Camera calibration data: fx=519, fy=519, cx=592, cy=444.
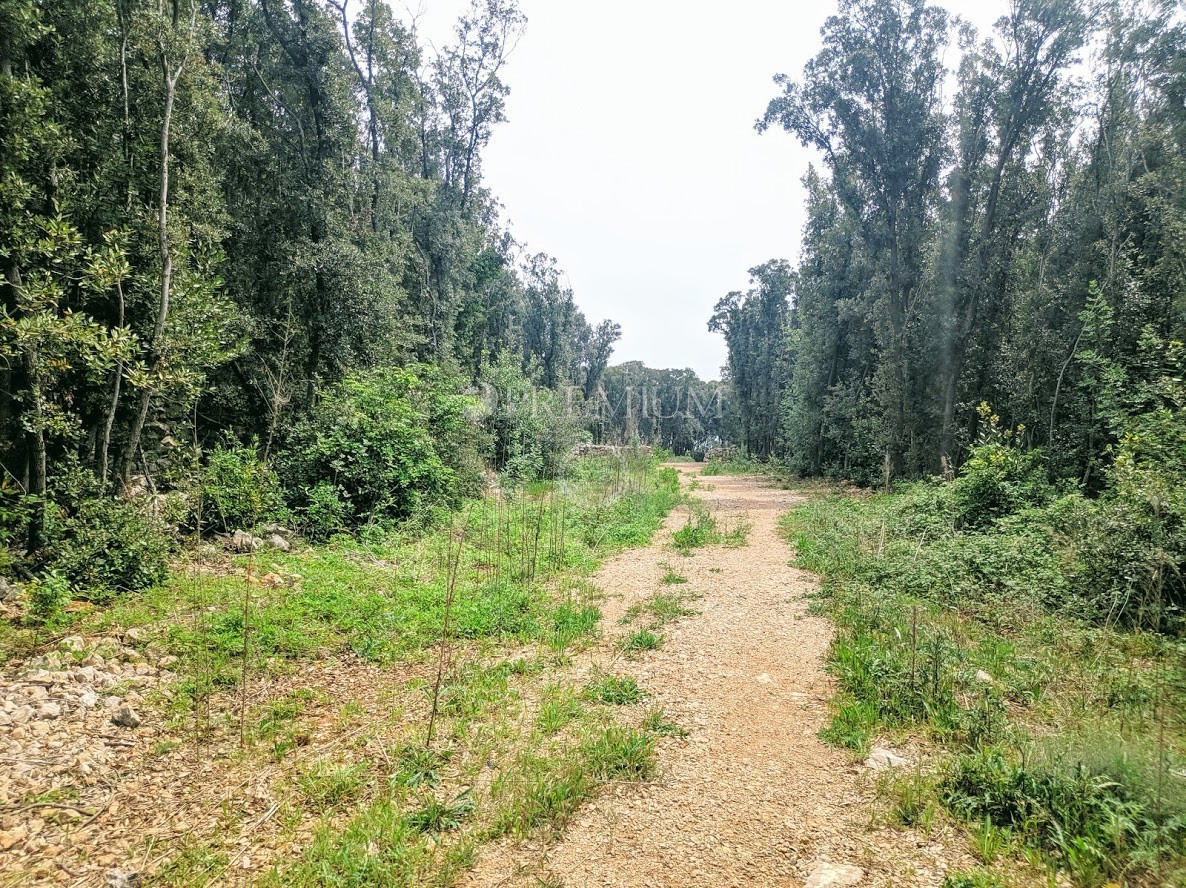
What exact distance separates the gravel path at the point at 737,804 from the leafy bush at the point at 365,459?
607 cm

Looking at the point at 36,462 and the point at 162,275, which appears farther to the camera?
the point at 162,275

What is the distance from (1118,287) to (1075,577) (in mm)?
11867

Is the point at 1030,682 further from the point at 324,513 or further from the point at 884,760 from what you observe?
the point at 324,513

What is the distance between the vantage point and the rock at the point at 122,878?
8.06ft

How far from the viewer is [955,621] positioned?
17.9ft

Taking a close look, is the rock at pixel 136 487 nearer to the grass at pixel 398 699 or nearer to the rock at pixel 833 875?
the grass at pixel 398 699

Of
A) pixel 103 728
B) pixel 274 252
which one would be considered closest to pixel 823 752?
pixel 103 728

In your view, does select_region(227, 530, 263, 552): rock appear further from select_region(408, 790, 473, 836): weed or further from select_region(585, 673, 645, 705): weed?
select_region(408, 790, 473, 836): weed

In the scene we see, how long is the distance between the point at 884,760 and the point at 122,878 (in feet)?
14.0

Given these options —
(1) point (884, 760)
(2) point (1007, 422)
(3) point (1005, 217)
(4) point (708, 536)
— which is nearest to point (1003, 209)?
(3) point (1005, 217)

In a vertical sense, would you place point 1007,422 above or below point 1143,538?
above

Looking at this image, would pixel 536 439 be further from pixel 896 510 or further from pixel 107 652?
pixel 107 652

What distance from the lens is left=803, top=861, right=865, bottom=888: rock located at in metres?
2.49

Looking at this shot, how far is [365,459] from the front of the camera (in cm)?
997
